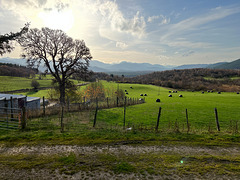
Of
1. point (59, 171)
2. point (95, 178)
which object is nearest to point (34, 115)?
point (59, 171)

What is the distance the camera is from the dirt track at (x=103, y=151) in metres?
5.92

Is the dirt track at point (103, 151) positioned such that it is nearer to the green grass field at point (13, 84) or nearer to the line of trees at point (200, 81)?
the green grass field at point (13, 84)

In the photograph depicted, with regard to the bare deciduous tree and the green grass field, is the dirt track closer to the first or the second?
the bare deciduous tree

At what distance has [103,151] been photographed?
26.6ft

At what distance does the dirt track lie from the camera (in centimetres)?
592

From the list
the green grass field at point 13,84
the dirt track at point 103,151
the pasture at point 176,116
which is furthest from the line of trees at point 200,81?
the dirt track at point 103,151

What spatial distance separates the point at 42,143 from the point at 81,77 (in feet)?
77.9

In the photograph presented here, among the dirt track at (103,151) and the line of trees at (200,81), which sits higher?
the line of trees at (200,81)

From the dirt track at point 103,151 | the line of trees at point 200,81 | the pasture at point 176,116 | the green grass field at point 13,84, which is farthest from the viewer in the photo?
the line of trees at point 200,81

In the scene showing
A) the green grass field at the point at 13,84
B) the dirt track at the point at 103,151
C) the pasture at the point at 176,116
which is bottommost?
the pasture at the point at 176,116

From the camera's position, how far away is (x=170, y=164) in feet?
22.5

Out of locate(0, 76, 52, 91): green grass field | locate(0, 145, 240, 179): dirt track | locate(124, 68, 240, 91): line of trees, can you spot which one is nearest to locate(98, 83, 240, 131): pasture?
locate(0, 145, 240, 179): dirt track

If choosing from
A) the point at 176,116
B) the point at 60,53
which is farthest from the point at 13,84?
the point at 176,116

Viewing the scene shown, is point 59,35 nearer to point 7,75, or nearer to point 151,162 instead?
point 151,162
